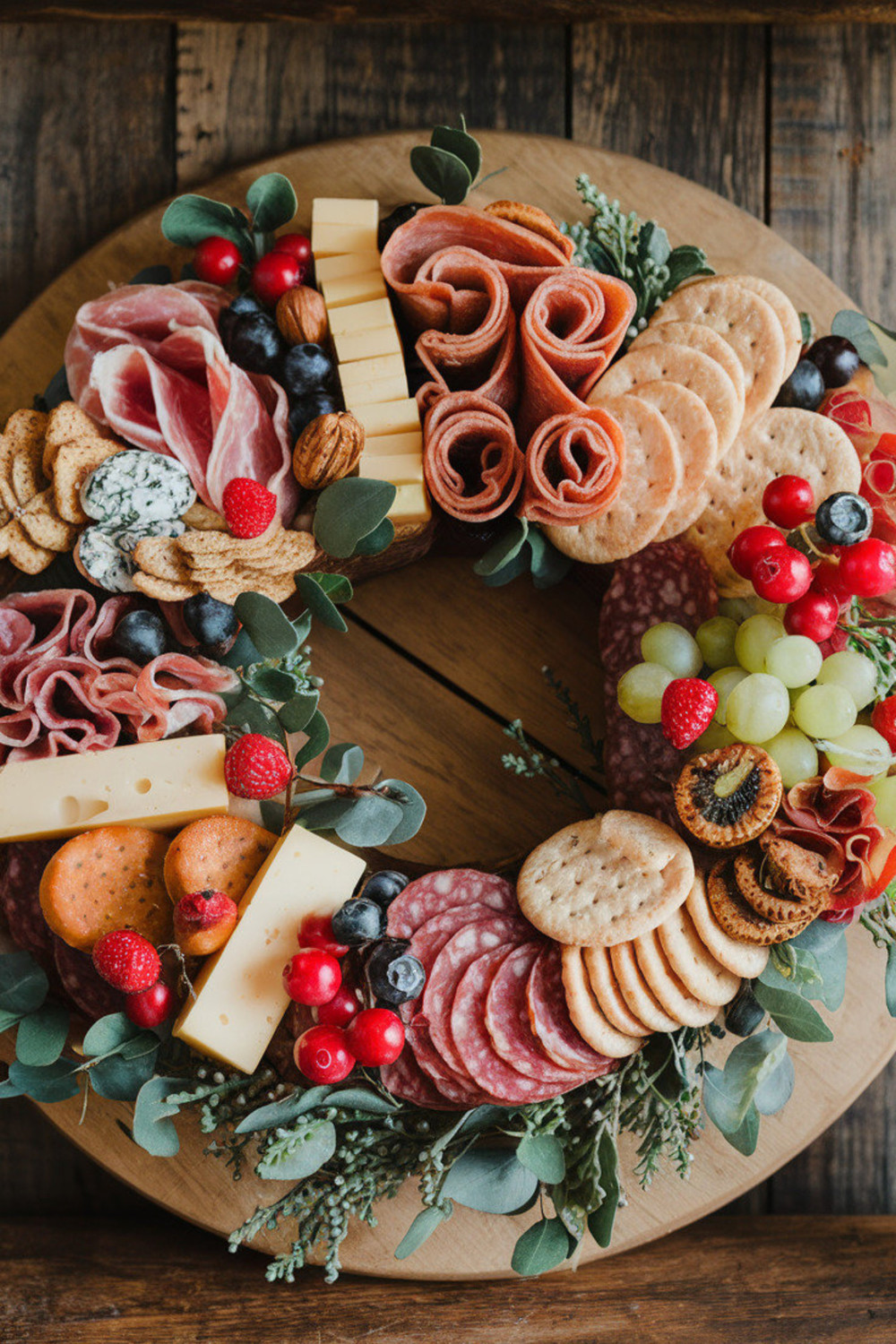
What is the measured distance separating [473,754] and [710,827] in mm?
468

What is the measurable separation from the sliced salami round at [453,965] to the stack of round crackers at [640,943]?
0.17ft

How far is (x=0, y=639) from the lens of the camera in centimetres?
139

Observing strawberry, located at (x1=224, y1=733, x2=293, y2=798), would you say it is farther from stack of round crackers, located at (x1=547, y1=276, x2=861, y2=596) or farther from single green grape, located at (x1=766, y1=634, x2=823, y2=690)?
single green grape, located at (x1=766, y1=634, x2=823, y2=690)

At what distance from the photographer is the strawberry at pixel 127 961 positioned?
1.21 meters

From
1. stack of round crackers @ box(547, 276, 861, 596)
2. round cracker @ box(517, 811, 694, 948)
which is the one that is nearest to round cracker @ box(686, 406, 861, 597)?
stack of round crackers @ box(547, 276, 861, 596)

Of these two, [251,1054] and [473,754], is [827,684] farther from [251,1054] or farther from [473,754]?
[251,1054]

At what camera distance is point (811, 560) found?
1327mm

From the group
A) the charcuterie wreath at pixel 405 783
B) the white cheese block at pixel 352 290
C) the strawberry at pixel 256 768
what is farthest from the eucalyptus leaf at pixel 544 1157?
the white cheese block at pixel 352 290

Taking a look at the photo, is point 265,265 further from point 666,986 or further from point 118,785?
point 666,986

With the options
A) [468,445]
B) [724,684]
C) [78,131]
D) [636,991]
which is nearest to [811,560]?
[724,684]

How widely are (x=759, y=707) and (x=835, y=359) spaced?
0.55 m

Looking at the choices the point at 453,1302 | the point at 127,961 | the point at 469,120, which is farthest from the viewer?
the point at 469,120

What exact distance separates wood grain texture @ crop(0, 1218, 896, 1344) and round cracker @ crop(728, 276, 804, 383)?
135 centimetres

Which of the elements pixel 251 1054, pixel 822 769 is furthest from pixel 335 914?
pixel 822 769
